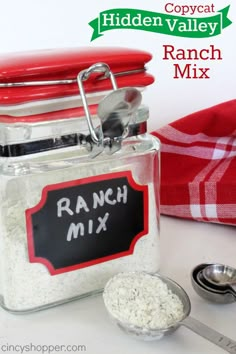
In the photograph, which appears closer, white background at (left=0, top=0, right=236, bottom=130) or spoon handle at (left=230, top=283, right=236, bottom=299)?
spoon handle at (left=230, top=283, right=236, bottom=299)

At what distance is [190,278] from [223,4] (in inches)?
14.0

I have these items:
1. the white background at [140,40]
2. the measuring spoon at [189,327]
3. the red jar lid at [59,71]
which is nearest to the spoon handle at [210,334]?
the measuring spoon at [189,327]

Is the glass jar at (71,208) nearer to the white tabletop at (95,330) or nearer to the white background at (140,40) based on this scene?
the white tabletop at (95,330)

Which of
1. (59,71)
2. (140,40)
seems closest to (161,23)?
(140,40)

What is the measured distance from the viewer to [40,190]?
0.33m

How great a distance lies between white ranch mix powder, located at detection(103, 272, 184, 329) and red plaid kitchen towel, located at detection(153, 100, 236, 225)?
0.46 feet

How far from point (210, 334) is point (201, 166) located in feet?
0.80

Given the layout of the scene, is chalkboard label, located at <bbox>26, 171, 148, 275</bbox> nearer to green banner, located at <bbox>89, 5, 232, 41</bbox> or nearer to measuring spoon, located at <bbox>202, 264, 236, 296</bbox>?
measuring spoon, located at <bbox>202, 264, 236, 296</bbox>

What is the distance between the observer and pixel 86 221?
1.15 ft

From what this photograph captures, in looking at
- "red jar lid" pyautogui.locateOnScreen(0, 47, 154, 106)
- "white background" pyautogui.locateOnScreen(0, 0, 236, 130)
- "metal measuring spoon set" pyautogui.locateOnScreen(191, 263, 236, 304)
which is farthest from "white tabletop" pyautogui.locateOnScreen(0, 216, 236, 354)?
"white background" pyautogui.locateOnScreen(0, 0, 236, 130)

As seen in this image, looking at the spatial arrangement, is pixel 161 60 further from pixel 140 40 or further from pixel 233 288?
pixel 233 288

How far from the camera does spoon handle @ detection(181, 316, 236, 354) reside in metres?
0.30

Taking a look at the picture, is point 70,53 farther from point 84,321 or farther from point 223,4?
point 223,4

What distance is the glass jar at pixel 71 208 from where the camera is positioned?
32 cm
